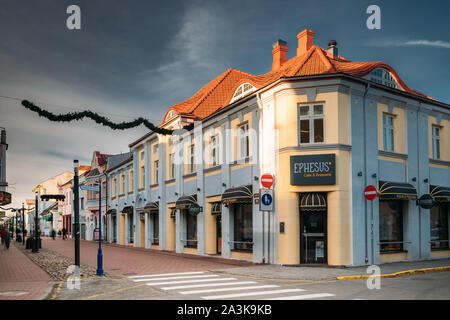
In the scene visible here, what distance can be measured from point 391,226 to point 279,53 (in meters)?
10.9

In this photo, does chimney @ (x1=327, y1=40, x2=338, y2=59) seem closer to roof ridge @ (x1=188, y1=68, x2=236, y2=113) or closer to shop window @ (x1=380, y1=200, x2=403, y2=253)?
shop window @ (x1=380, y1=200, x2=403, y2=253)

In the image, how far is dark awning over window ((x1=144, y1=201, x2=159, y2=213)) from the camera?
30.2 meters

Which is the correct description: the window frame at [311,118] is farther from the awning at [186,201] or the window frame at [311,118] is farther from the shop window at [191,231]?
the shop window at [191,231]

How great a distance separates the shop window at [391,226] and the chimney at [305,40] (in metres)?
9.10

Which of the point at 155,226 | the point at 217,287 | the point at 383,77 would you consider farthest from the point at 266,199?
the point at 155,226

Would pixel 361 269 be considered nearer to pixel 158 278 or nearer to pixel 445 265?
pixel 445 265

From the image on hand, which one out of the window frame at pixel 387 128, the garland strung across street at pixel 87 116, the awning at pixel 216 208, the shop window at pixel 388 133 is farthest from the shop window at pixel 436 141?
the garland strung across street at pixel 87 116

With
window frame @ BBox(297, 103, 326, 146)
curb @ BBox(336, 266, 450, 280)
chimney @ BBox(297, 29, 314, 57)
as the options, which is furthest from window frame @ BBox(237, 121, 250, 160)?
curb @ BBox(336, 266, 450, 280)

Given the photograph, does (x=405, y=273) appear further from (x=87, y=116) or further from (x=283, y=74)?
(x=87, y=116)

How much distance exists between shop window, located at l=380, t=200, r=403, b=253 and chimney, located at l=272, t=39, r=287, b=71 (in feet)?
31.3

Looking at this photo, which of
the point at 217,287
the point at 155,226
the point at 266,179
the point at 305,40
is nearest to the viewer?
the point at 217,287

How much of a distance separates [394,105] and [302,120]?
4.62 meters

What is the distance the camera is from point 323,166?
56.6 feet
